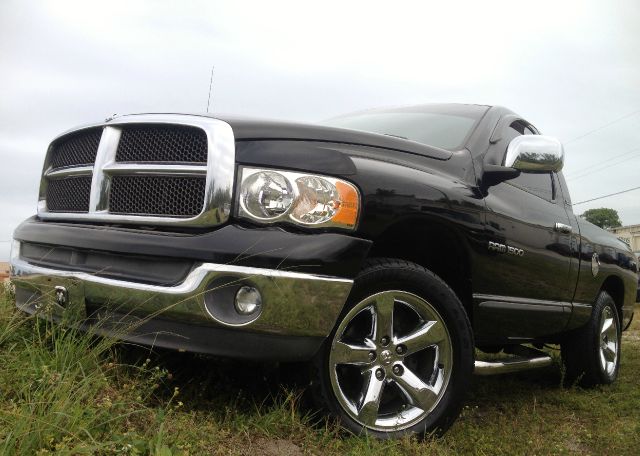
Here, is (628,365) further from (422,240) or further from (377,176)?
(377,176)

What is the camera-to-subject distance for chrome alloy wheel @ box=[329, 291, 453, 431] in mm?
2619

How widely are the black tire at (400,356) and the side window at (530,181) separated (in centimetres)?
122

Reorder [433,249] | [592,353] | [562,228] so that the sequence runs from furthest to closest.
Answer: [592,353] < [562,228] < [433,249]

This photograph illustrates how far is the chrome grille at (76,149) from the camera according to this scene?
2.92 m

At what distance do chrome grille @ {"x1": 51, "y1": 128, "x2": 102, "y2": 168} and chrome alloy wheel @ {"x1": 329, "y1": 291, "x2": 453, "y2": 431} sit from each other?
139 centimetres

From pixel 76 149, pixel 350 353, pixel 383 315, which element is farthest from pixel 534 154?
pixel 76 149

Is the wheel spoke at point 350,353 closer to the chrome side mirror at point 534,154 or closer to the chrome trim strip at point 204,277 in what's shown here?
the chrome trim strip at point 204,277

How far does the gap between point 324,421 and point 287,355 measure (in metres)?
0.35

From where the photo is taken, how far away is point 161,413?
89.0 inches

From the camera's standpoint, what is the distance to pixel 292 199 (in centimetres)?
240

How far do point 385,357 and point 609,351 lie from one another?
303cm

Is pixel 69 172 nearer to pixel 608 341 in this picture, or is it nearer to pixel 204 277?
pixel 204 277

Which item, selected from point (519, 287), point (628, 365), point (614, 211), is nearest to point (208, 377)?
point (519, 287)

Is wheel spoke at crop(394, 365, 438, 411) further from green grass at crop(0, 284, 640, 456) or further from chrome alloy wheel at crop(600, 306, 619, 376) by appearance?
chrome alloy wheel at crop(600, 306, 619, 376)
